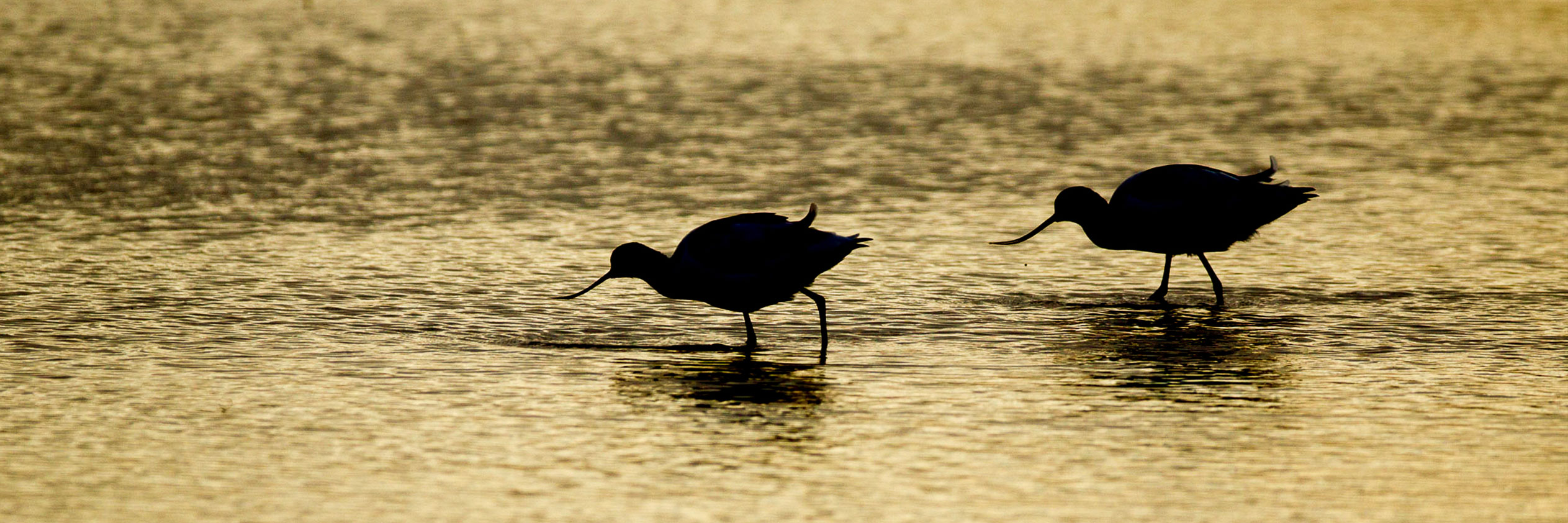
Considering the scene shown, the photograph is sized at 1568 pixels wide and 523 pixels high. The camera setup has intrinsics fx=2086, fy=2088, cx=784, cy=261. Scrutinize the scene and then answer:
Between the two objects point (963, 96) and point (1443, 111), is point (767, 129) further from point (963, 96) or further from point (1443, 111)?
point (1443, 111)

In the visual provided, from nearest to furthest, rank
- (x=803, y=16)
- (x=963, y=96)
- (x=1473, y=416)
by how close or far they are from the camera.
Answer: (x=1473, y=416)
(x=963, y=96)
(x=803, y=16)

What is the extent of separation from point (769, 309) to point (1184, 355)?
260 centimetres

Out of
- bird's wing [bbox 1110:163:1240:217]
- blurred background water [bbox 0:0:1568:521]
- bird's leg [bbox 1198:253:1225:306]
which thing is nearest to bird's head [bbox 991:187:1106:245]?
bird's wing [bbox 1110:163:1240:217]

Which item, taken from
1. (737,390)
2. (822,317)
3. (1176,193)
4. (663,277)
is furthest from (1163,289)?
(737,390)

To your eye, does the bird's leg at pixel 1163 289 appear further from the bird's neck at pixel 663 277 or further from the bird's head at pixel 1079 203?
the bird's neck at pixel 663 277

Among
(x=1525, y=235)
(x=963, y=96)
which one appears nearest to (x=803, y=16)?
(x=963, y=96)

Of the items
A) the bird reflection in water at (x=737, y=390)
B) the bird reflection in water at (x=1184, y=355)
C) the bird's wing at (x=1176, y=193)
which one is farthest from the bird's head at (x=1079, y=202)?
the bird reflection in water at (x=737, y=390)

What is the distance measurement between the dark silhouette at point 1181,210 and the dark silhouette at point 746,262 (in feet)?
7.19

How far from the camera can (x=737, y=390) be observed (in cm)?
991

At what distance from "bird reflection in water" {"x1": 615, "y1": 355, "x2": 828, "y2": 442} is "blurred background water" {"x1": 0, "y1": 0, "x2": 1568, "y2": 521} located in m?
0.03

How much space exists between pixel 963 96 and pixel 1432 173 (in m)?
6.86

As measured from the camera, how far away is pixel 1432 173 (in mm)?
17734

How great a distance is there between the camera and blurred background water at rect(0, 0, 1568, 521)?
324 inches

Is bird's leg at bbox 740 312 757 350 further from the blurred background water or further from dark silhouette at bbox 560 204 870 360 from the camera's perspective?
the blurred background water
